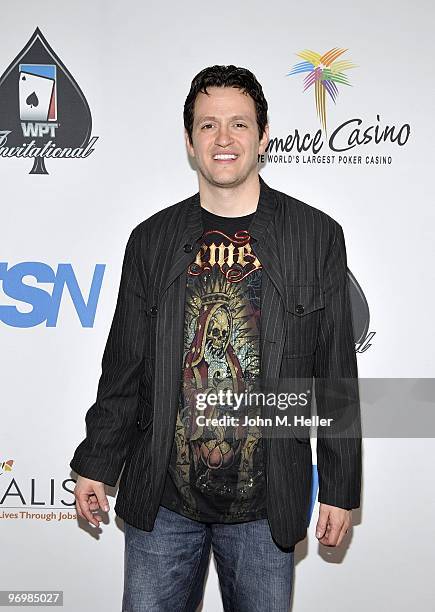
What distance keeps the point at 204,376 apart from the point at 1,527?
42.2 inches

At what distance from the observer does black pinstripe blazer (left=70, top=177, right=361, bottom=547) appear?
160cm

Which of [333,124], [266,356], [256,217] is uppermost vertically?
[333,124]

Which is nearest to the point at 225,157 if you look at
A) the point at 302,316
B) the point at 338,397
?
the point at 302,316

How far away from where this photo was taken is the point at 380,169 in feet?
7.26

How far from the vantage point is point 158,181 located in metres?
2.23

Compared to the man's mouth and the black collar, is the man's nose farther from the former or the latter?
the black collar

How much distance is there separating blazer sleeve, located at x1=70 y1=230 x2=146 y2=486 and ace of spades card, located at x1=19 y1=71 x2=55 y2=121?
0.77m

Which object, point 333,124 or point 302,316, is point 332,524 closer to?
point 302,316

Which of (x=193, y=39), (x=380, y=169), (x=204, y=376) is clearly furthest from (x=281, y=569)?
(x=193, y=39)

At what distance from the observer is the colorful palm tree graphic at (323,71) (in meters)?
2.19

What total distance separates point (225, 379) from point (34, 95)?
1143 mm

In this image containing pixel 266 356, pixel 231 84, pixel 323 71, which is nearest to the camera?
pixel 266 356

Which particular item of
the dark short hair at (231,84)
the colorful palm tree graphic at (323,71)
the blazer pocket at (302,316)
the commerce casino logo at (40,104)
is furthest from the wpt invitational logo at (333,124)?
the blazer pocket at (302,316)

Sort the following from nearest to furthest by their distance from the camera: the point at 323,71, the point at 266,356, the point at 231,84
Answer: the point at 266,356 < the point at 231,84 < the point at 323,71
